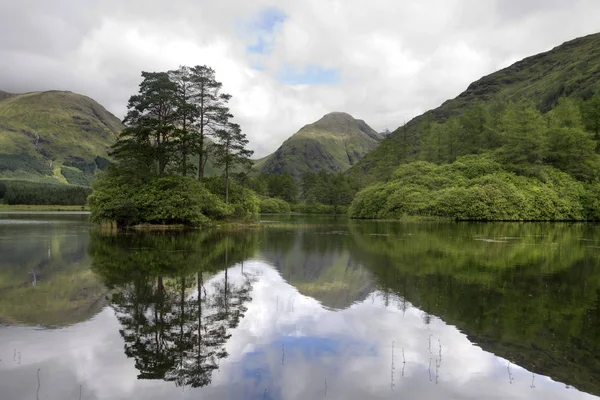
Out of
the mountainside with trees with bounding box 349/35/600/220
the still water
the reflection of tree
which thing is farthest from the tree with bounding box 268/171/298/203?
the still water

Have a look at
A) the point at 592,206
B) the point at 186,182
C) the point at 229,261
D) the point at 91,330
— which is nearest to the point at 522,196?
the point at 592,206

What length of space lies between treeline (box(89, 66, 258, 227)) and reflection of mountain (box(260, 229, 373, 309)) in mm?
18151

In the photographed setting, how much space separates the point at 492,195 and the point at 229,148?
4056cm

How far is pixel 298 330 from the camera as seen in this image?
34.1 feet

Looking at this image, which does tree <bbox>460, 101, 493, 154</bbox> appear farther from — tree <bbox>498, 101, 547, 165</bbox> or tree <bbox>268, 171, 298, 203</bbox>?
tree <bbox>268, 171, 298, 203</bbox>

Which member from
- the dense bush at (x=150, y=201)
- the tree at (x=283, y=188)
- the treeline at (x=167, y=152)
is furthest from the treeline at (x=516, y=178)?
the tree at (x=283, y=188)

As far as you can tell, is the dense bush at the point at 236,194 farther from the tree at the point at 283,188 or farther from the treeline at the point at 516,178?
Result: the tree at the point at 283,188

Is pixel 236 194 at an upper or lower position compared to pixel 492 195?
lower

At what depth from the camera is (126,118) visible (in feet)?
150

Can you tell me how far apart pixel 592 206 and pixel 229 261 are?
65470 mm

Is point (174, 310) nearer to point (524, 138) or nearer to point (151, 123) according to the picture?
point (151, 123)

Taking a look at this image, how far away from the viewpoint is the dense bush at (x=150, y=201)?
42.4 metres

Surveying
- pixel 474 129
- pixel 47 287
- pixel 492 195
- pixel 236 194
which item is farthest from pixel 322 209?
pixel 47 287

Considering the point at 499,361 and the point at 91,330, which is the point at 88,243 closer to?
the point at 91,330
